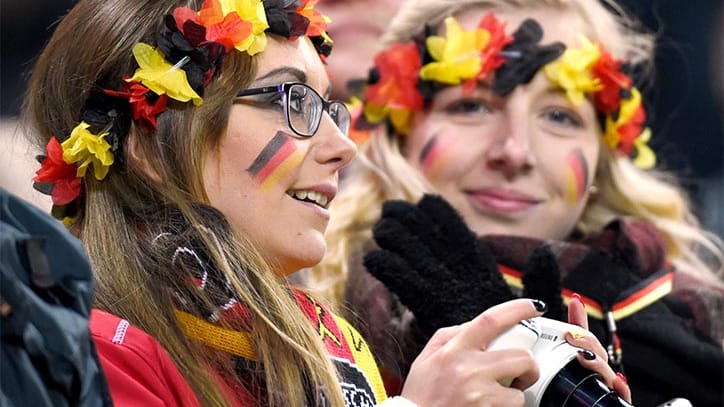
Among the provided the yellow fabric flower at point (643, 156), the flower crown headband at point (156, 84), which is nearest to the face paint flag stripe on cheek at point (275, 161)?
the flower crown headband at point (156, 84)

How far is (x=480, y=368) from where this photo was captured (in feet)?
5.40

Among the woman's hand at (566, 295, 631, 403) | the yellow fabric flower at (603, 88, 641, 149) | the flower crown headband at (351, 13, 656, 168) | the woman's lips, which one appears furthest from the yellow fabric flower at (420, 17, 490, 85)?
the woman's hand at (566, 295, 631, 403)

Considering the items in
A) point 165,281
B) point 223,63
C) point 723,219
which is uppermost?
point 223,63

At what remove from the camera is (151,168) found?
1.94 metres

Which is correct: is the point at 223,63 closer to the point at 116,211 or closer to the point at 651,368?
the point at 116,211

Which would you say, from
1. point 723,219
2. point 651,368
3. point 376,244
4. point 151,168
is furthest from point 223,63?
point 723,219

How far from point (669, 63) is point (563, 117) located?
1508 millimetres

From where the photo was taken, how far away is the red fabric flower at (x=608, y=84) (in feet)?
9.91

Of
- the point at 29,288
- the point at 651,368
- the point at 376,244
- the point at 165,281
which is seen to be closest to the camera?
the point at 29,288

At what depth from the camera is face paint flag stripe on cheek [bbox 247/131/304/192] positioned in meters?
1.93

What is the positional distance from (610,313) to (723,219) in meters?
1.74

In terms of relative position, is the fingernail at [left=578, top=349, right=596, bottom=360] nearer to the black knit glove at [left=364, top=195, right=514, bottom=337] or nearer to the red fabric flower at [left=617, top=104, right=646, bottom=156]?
the black knit glove at [left=364, top=195, right=514, bottom=337]

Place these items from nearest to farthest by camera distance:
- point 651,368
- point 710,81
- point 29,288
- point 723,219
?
point 29,288, point 651,368, point 723,219, point 710,81

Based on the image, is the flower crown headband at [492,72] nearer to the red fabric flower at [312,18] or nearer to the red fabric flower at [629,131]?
the red fabric flower at [629,131]
